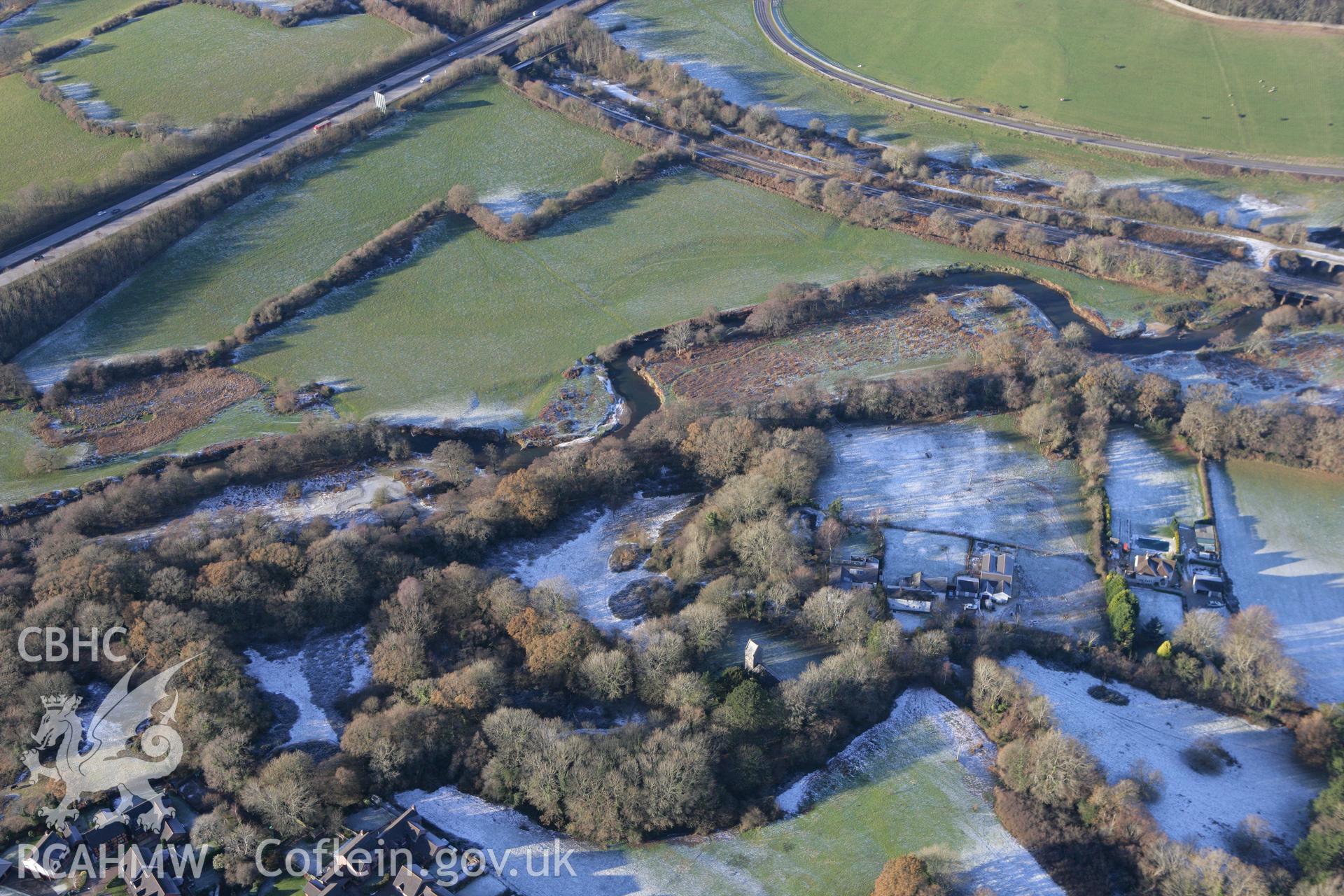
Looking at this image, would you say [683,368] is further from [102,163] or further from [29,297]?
[102,163]

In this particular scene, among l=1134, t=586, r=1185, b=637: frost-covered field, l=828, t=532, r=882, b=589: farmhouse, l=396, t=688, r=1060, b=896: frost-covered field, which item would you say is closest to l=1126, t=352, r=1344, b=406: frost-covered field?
l=1134, t=586, r=1185, b=637: frost-covered field

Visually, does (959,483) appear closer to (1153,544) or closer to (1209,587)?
(1153,544)

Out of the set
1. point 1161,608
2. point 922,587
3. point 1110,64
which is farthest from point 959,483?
point 1110,64

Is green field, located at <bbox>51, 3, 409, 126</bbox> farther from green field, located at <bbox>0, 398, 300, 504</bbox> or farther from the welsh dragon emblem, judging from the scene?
the welsh dragon emblem

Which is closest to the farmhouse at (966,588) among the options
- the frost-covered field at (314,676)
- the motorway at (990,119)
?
the frost-covered field at (314,676)

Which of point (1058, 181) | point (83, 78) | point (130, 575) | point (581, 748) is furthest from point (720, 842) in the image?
point (83, 78)
